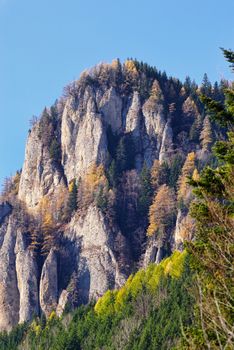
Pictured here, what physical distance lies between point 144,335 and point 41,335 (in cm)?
2466

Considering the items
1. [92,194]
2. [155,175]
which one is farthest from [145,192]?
[92,194]

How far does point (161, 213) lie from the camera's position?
101188mm

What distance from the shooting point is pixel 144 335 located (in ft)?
173

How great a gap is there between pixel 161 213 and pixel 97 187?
40.6 ft

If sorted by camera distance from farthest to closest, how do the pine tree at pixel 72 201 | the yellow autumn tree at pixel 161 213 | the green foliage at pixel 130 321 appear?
the pine tree at pixel 72 201, the yellow autumn tree at pixel 161 213, the green foliage at pixel 130 321

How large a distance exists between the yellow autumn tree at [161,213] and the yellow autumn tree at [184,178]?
225 centimetres

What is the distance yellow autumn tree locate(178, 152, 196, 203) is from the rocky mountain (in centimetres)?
26

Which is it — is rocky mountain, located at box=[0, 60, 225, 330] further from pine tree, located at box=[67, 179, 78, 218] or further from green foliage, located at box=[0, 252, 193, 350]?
green foliage, located at box=[0, 252, 193, 350]

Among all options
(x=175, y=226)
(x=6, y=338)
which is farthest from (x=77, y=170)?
(x=6, y=338)

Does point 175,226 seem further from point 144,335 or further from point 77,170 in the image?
point 144,335

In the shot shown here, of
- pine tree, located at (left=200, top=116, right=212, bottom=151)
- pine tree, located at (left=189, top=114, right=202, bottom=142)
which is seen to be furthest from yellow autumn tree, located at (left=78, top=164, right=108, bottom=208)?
pine tree, located at (left=200, top=116, right=212, bottom=151)

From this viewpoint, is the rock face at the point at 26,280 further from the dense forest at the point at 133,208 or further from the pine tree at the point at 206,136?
the pine tree at the point at 206,136

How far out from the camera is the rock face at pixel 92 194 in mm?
98562

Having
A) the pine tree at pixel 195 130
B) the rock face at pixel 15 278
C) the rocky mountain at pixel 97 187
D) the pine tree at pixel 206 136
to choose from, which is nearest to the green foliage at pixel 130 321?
the rock face at pixel 15 278
